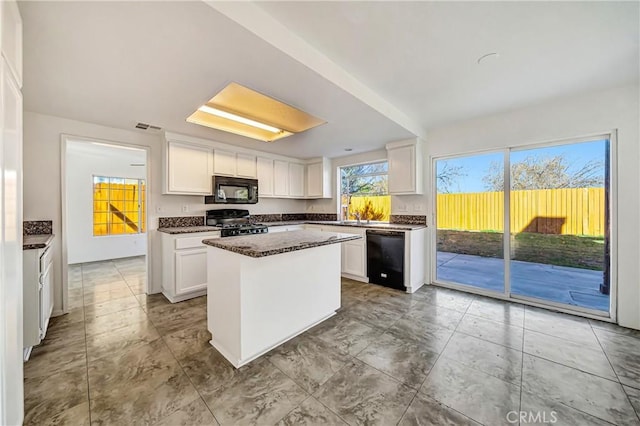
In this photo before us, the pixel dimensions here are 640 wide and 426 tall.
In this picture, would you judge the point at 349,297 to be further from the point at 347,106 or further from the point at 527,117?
the point at 527,117

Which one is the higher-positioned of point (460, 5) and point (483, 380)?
point (460, 5)

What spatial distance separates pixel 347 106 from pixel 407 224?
2403mm

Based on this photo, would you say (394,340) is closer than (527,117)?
Yes

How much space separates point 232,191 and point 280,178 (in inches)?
43.5

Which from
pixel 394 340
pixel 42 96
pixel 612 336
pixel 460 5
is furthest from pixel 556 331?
pixel 42 96

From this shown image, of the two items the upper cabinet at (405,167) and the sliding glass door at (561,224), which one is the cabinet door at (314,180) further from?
the sliding glass door at (561,224)

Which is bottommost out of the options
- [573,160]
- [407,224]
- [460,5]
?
[407,224]

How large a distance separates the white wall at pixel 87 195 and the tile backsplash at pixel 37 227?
102 inches

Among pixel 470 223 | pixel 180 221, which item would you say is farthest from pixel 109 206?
pixel 470 223

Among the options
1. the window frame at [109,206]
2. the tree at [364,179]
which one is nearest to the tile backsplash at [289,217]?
the tree at [364,179]

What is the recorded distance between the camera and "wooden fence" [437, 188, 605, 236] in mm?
2830

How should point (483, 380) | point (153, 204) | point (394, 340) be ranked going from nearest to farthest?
point (483, 380)
point (394, 340)
point (153, 204)

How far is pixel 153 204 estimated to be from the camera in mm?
3586

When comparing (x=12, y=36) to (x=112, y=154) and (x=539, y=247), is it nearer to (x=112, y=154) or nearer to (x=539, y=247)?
(x=539, y=247)
